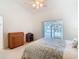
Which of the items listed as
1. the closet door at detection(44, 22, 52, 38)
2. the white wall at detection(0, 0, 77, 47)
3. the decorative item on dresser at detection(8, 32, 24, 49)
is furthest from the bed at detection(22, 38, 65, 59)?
the closet door at detection(44, 22, 52, 38)

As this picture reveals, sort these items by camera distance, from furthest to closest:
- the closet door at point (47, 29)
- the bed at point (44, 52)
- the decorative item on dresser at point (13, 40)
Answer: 1. the closet door at point (47, 29)
2. the decorative item on dresser at point (13, 40)
3. the bed at point (44, 52)

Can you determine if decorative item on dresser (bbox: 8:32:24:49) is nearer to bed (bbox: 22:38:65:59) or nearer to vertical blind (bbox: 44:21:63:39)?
vertical blind (bbox: 44:21:63:39)

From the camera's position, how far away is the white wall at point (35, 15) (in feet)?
20.5

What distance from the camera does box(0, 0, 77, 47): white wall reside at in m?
6.24

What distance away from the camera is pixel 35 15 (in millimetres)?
7789

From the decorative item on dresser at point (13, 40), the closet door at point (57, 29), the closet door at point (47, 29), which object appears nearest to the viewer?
the decorative item on dresser at point (13, 40)

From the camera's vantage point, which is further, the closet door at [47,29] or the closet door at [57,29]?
the closet door at [47,29]

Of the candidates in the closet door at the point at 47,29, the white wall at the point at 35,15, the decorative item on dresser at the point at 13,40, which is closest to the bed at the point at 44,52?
the decorative item on dresser at the point at 13,40

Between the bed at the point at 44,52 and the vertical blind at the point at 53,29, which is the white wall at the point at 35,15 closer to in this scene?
the vertical blind at the point at 53,29

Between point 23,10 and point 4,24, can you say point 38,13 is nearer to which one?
point 23,10

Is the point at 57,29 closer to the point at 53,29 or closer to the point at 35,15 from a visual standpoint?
the point at 53,29

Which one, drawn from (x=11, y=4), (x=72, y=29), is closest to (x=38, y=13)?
(x=11, y=4)

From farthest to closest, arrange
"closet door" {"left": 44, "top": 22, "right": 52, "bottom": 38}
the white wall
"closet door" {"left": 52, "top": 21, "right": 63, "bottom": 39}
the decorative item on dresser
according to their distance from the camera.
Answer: "closet door" {"left": 44, "top": 22, "right": 52, "bottom": 38} < "closet door" {"left": 52, "top": 21, "right": 63, "bottom": 39} < the white wall < the decorative item on dresser

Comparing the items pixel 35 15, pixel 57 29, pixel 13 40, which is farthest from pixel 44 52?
pixel 35 15
